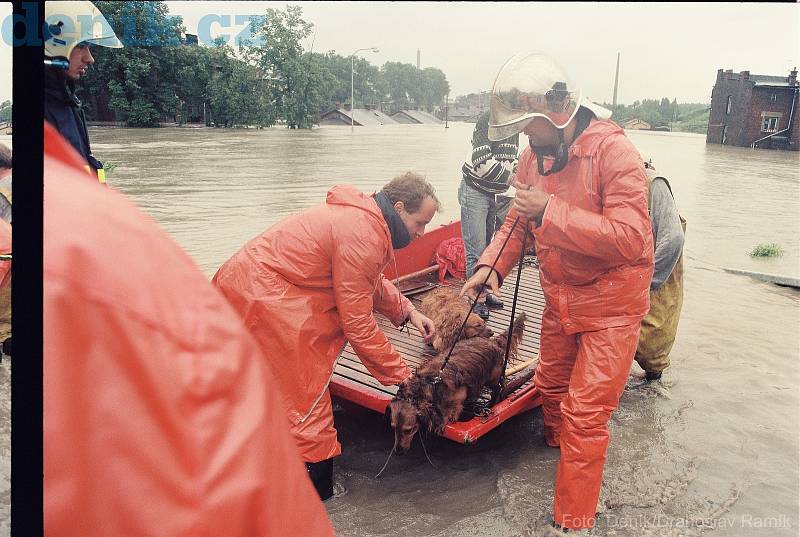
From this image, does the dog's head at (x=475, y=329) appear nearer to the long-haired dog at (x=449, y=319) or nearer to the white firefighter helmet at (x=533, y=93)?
the long-haired dog at (x=449, y=319)

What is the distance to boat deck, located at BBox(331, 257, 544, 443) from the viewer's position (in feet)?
13.5

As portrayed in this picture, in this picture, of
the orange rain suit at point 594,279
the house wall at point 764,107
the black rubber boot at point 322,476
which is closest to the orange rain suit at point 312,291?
the black rubber boot at point 322,476

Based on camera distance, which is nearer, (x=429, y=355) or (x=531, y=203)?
(x=531, y=203)

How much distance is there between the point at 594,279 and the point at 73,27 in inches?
113

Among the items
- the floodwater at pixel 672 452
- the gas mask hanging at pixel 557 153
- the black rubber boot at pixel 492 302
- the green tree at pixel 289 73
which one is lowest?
the floodwater at pixel 672 452

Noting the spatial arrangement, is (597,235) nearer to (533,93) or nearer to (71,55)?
(533,93)

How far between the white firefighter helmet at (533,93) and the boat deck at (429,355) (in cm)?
190

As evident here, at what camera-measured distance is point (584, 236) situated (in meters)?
3.32

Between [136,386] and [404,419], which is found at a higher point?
[136,386]

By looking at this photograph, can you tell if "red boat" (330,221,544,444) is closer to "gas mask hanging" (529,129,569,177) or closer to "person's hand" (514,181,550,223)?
"person's hand" (514,181,550,223)

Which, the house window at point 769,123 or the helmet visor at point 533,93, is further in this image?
the house window at point 769,123

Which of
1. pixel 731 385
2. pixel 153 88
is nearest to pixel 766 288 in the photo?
pixel 731 385

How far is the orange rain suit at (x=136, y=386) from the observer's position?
79cm

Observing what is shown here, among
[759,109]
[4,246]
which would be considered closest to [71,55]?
[4,246]
